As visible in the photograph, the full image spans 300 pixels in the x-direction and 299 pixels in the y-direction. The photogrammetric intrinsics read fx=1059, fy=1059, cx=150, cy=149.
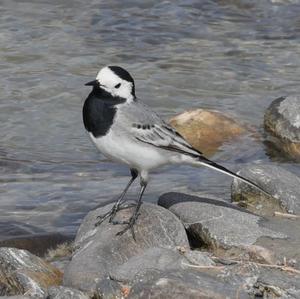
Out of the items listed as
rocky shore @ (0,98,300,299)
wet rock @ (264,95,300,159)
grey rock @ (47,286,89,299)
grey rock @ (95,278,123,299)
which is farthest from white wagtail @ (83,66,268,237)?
wet rock @ (264,95,300,159)

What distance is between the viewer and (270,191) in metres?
7.61

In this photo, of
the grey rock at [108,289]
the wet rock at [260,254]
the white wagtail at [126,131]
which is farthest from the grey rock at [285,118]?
the grey rock at [108,289]

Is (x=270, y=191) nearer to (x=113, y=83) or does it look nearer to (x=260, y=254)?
(x=260, y=254)

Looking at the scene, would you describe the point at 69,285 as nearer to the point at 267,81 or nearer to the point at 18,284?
the point at 18,284

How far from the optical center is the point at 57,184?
8.80 meters

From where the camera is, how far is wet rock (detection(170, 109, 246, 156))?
32.6 ft

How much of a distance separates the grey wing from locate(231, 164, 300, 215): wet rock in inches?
23.0

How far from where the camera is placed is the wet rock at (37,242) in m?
7.37

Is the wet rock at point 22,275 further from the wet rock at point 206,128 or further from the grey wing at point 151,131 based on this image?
the wet rock at point 206,128

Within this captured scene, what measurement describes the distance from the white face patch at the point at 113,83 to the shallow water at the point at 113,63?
1228 millimetres

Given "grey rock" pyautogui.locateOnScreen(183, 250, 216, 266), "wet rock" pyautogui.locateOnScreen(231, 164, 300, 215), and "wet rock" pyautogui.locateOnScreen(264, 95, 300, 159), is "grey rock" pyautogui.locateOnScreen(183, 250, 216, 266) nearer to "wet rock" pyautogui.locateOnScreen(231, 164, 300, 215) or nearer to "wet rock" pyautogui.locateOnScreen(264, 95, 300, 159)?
"wet rock" pyautogui.locateOnScreen(231, 164, 300, 215)

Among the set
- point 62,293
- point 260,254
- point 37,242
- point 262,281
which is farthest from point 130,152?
point 262,281

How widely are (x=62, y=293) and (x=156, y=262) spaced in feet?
1.95

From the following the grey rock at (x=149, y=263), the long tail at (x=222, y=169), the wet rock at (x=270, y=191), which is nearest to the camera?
the grey rock at (x=149, y=263)
